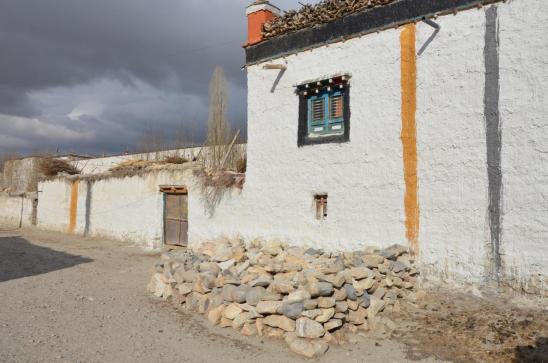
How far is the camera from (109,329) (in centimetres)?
568

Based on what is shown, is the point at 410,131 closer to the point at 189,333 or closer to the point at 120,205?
the point at 189,333

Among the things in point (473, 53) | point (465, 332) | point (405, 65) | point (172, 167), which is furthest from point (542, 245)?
point (172, 167)

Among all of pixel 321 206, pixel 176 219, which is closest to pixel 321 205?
pixel 321 206

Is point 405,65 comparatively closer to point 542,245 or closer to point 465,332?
point 542,245

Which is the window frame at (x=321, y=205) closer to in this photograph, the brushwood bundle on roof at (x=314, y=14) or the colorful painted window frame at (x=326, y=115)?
the colorful painted window frame at (x=326, y=115)

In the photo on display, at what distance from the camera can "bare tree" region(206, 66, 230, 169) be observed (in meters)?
14.3

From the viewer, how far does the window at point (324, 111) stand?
8.02 m

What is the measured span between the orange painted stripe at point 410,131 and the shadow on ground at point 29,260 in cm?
817

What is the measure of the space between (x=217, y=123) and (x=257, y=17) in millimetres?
5521

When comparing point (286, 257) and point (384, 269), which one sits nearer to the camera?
point (384, 269)

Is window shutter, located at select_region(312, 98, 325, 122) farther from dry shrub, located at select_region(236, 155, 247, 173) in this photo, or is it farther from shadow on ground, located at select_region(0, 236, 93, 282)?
shadow on ground, located at select_region(0, 236, 93, 282)

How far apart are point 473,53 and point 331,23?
2.96 metres

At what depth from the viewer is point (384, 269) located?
6531mm

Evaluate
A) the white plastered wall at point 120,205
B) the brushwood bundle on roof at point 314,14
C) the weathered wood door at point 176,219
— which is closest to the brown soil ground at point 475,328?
the brushwood bundle on roof at point 314,14
